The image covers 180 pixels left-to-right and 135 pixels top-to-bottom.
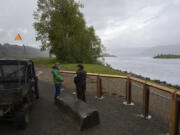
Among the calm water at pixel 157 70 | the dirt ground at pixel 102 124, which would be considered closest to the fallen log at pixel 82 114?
the dirt ground at pixel 102 124

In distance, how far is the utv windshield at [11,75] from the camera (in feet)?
14.3

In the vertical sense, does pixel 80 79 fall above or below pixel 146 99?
above

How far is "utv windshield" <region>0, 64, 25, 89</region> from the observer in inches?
172

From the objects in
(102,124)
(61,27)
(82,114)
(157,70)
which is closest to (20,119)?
(82,114)

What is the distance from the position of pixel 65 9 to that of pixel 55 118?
28.5 m

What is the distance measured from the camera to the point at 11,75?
457cm

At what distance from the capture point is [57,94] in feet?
17.9

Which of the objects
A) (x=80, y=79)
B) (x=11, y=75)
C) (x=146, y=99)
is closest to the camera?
(x=146, y=99)

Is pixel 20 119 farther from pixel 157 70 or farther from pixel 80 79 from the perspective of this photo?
pixel 157 70

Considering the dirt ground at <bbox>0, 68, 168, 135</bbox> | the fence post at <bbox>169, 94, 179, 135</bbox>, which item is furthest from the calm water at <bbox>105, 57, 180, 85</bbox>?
the fence post at <bbox>169, 94, 179, 135</bbox>

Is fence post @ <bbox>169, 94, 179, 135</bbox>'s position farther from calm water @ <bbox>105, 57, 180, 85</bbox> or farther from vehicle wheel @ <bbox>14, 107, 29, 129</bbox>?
calm water @ <bbox>105, 57, 180, 85</bbox>

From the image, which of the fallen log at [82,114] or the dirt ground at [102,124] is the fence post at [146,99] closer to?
the dirt ground at [102,124]

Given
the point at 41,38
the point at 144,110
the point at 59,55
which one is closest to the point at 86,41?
the point at 59,55

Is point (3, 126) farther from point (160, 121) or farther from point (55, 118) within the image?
point (160, 121)
